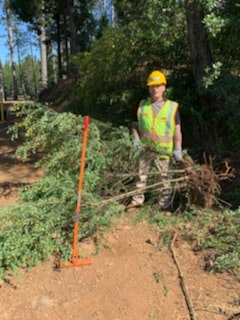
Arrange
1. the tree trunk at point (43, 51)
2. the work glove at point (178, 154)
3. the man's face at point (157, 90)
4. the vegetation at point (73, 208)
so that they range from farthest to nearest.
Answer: the tree trunk at point (43, 51)
the work glove at point (178, 154)
the man's face at point (157, 90)
the vegetation at point (73, 208)

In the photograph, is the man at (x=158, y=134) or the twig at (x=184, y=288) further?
the man at (x=158, y=134)

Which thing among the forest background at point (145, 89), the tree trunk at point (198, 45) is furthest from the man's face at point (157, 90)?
the tree trunk at point (198, 45)

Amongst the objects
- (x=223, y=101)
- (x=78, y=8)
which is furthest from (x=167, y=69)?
(x=78, y=8)

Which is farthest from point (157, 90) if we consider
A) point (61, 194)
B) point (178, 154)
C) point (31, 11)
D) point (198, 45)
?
point (31, 11)

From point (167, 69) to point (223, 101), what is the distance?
1632mm

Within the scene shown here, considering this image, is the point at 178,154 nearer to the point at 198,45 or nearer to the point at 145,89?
the point at 198,45

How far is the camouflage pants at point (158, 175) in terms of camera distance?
524 cm

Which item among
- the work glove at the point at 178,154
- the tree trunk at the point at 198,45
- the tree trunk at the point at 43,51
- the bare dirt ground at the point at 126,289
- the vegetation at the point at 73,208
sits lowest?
the bare dirt ground at the point at 126,289

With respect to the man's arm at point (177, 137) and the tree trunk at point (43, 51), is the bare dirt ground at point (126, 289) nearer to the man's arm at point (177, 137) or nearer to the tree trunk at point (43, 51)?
the man's arm at point (177, 137)

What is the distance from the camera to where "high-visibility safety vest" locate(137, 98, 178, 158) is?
197 inches

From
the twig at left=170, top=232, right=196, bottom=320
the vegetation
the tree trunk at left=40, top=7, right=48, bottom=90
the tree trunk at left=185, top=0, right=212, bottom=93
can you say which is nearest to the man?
the vegetation

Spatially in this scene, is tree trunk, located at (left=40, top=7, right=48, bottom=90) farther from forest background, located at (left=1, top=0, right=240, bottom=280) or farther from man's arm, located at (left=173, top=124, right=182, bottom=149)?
man's arm, located at (left=173, top=124, right=182, bottom=149)

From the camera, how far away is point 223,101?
650 centimetres

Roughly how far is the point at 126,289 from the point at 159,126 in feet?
6.88
